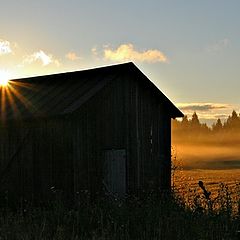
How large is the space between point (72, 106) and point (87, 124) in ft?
3.30

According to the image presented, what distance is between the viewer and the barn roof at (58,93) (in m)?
18.1

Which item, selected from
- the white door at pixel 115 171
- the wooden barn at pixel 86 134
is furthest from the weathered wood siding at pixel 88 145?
the white door at pixel 115 171

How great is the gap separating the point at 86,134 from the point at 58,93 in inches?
102

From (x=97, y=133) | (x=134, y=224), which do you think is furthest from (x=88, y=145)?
(x=134, y=224)

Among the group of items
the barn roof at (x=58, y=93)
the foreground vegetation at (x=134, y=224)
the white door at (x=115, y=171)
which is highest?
the barn roof at (x=58, y=93)

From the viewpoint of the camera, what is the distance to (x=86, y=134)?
Result: 59.1 feet

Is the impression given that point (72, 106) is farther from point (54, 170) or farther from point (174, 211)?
point (174, 211)

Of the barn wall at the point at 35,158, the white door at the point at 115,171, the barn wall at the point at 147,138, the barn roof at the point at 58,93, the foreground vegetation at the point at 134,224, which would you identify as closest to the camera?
the foreground vegetation at the point at 134,224

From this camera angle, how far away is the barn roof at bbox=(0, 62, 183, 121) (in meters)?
18.1

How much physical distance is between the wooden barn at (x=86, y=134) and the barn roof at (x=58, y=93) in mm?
41

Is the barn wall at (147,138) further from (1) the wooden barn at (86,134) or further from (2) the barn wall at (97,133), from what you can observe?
(2) the barn wall at (97,133)

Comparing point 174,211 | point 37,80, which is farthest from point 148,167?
point 174,211

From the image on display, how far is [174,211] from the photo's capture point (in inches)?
506

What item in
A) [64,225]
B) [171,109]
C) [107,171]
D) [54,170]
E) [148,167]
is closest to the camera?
[64,225]
